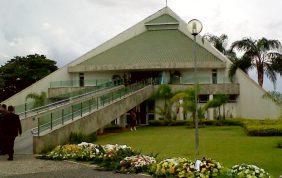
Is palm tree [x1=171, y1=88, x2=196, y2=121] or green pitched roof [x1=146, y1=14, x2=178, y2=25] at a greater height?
green pitched roof [x1=146, y1=14, x2=178, y2=25]

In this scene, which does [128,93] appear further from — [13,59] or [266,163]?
[13,59]

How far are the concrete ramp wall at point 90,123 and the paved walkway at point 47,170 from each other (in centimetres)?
272

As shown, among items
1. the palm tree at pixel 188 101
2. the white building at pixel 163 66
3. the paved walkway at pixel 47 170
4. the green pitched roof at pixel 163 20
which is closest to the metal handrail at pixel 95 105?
the palm tree at pixel 188 101

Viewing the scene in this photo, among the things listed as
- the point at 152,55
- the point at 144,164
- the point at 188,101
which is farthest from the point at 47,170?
the point at 152,55

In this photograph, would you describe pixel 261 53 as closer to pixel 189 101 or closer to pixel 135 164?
pixel 189 101

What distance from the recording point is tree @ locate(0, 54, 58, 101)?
53.7 meters

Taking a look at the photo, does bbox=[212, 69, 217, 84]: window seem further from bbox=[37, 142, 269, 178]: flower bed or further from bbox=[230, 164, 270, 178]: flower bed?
bbox=[230, 164, 270, 178]: flower bed

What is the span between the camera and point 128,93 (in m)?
32.7

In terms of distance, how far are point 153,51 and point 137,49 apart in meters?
1.82

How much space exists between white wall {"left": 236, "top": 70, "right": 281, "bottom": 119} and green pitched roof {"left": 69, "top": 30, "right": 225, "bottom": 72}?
3198 millimetres

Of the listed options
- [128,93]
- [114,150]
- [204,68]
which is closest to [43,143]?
[114,150]

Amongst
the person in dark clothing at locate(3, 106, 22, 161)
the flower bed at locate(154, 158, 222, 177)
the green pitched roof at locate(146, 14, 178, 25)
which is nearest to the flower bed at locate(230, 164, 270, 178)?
the flower bed at locate(154, 158, 222, 177)

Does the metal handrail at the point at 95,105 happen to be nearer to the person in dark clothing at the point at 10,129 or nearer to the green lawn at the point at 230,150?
the person in dark clothing at the point at 10,129

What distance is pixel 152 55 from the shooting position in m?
44.9
